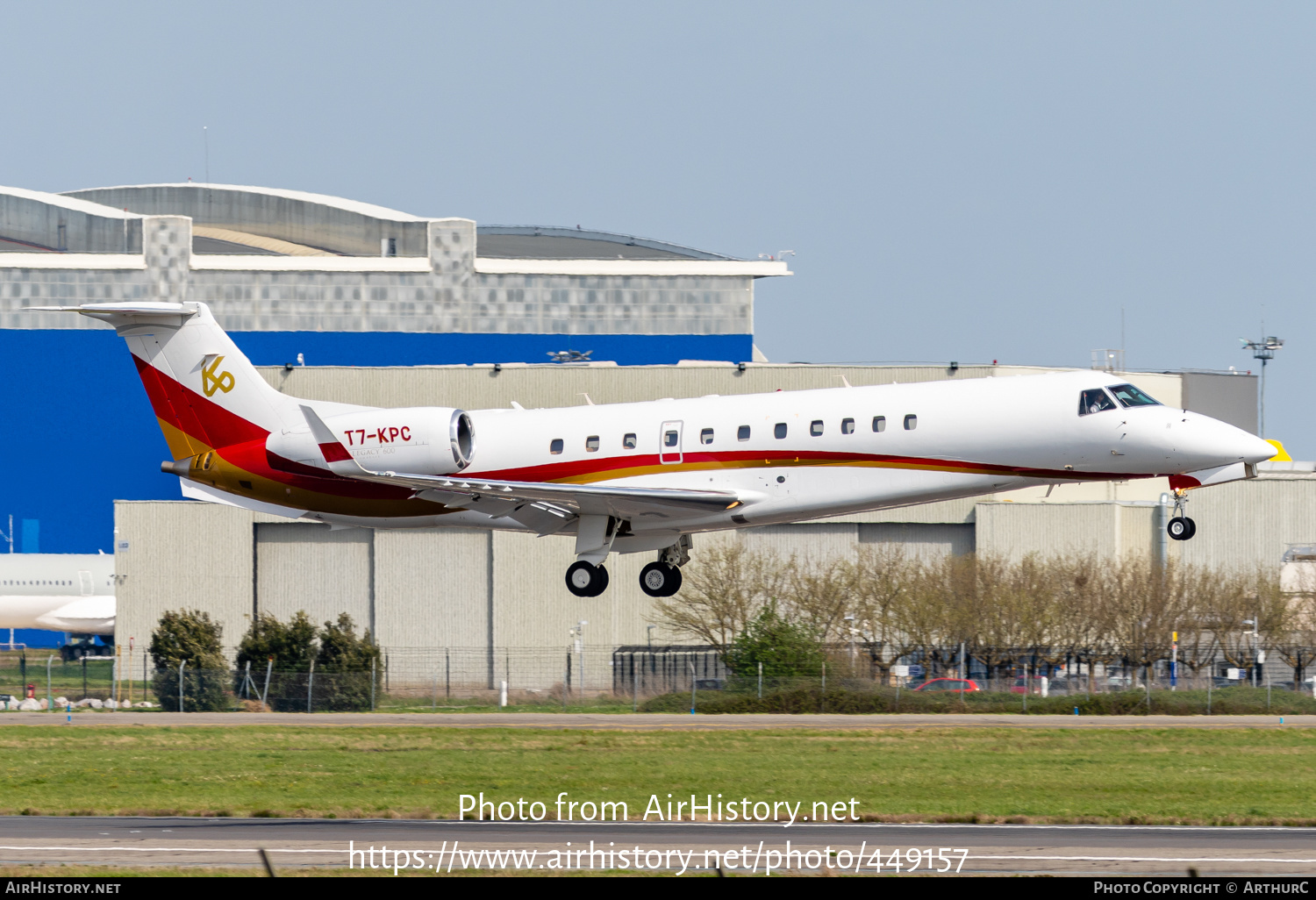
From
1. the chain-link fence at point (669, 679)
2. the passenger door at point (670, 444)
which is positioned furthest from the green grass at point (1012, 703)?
the passenger door at point (670, 444)

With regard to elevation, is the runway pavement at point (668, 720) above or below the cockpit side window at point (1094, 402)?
below

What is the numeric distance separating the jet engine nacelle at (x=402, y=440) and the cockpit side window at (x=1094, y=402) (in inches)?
417

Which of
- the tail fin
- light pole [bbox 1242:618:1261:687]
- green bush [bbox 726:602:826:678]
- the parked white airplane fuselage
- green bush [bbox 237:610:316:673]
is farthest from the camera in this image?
the parked white airplane fuselage

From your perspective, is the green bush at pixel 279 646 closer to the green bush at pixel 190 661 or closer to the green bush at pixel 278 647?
the green bush at pixel 278 647

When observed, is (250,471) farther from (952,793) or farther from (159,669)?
(159,669)

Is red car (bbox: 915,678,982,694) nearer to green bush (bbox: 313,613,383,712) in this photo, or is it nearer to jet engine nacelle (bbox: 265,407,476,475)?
green bush (bbox: 313,613,383,712)

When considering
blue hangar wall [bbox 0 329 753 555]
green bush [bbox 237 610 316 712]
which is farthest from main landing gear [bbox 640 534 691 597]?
blue hangar wall [bbox 0 329 753 555]

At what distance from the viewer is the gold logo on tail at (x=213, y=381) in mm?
32625

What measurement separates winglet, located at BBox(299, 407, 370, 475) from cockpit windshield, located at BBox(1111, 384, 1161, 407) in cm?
1294

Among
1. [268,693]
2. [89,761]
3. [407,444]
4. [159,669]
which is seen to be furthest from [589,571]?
[159,669]

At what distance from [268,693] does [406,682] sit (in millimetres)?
4641

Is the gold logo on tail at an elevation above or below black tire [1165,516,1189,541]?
above

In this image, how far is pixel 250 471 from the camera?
3150 cm

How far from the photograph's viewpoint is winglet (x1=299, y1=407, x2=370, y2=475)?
30141 mm
